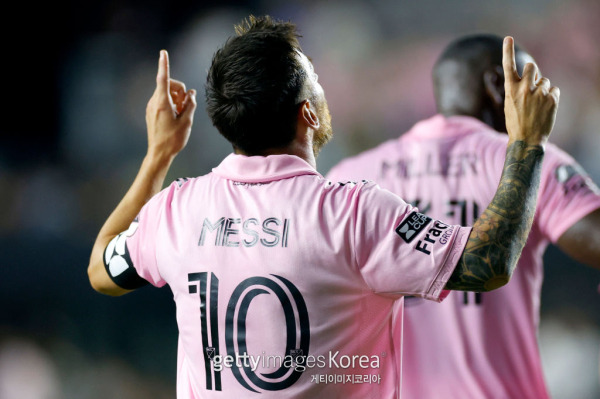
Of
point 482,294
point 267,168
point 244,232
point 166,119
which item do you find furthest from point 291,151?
point 482,294

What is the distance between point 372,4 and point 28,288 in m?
2.48

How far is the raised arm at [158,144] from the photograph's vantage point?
4.24 ft

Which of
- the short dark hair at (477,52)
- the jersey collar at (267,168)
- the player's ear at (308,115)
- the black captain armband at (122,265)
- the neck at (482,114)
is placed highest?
the short dark hair at (477,52)

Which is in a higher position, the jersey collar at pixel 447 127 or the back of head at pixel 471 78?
the back of head at pixel 471 78

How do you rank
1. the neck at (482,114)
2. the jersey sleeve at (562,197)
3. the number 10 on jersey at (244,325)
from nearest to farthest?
the number 10 on jersey at (244,325)
the jersey sleeve at (562,197)
the neck at (482,114)

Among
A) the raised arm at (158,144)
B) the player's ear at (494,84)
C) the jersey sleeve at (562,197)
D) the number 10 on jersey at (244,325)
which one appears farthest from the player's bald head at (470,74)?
the number 10 on jersey at (244,325)

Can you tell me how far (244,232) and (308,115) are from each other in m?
0.24

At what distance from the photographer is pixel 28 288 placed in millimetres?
3596

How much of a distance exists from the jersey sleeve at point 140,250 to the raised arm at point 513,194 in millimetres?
520

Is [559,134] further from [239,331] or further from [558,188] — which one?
[239,331]

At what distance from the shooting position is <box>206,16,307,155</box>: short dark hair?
1.09m

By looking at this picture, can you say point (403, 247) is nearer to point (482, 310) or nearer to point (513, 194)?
point (513, 194)

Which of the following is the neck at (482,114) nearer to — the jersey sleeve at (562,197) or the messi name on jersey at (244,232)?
the jersey sleeve at (562,197)

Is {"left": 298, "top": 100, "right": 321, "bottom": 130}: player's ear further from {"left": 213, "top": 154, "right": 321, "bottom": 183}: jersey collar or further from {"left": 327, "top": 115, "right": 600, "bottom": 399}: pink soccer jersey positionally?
{"left": 327, "top": 115, "right": 600, "bottom": 399}: pink soccer jersey
